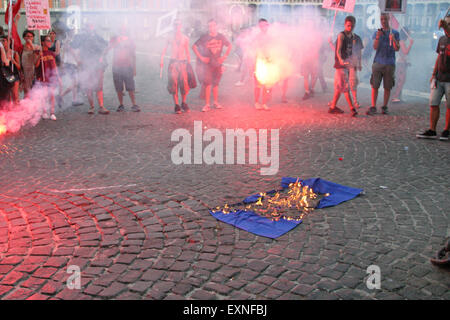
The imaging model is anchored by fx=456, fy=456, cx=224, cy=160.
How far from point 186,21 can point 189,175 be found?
651cm

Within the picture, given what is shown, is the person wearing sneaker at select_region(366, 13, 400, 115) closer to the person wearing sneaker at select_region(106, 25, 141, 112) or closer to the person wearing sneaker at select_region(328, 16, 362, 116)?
the person wearing sneaker at select_region(328, 16, 362, 116)

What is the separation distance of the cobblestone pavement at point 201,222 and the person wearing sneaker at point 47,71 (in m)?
1.90

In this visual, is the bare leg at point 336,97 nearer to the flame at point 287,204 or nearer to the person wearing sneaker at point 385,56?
the person wearing sneaker at point 385,56

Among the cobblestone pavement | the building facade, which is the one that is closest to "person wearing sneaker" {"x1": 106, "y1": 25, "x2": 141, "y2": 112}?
the building facade

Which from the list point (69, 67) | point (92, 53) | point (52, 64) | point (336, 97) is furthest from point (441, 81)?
point (69, 67)

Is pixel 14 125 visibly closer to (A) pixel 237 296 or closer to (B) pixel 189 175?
(B) pixel 189 175

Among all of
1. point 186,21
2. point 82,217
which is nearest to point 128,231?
point 82,217

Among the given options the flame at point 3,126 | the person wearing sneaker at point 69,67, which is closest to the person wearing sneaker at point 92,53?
the person wearing sneaker at point 69,67

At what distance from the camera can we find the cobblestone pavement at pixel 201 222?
3.23m

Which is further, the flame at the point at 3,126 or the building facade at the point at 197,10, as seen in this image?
the building facade at the point at 197,10

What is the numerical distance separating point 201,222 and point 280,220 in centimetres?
75

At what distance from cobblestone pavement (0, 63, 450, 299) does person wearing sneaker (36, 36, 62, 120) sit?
6.25 ft
